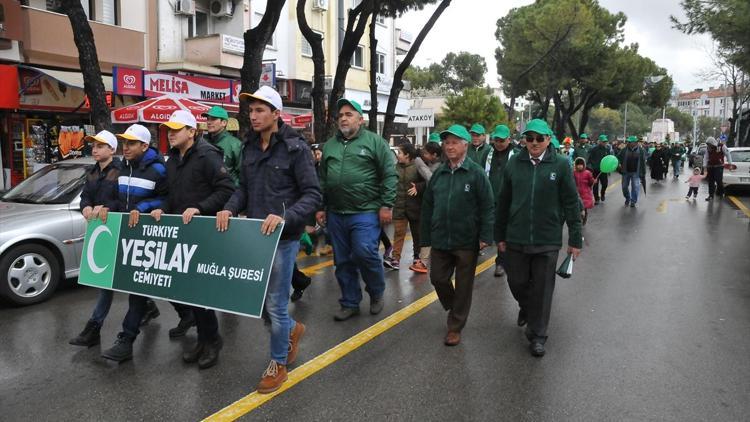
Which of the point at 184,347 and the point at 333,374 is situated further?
the point at 184,347

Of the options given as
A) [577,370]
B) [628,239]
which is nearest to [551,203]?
[577,370]

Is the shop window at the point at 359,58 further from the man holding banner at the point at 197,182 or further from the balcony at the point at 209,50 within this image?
the man holding banner at the point at 197,182

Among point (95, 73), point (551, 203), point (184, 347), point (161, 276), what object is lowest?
point (184, 347)

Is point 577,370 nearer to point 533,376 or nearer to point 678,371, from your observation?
point 533,376

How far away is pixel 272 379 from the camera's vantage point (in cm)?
397

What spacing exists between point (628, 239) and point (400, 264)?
444cm

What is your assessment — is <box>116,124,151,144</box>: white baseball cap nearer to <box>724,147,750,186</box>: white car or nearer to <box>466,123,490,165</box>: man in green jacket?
<box>466,123,490,165</box>: man in green jacket

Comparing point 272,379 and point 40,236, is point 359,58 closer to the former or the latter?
point 40,236

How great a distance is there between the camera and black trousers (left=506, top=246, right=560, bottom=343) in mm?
4746

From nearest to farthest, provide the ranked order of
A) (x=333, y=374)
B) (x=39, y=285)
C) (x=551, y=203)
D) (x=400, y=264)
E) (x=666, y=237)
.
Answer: (x=333, y=374), (x=551, y=203), (x=39, y=285), (x=400, y=264), (x=666, y=237)

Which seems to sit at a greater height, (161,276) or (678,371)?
(161,276)

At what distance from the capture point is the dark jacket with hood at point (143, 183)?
4613 mm

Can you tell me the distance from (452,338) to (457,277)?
1.60 ft

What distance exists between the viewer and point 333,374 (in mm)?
4277
